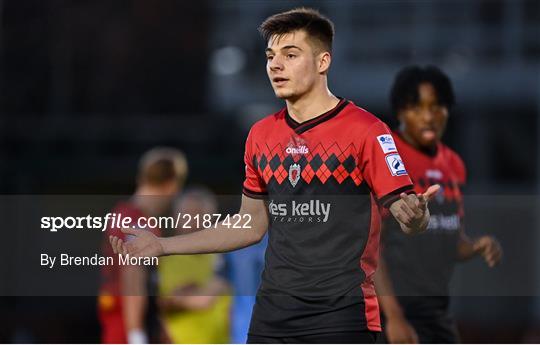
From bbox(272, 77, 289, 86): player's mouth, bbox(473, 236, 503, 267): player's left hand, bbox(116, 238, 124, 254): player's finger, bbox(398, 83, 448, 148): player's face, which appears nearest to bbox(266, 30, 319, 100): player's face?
bbox(272, 77, 289, 86): player's mouth

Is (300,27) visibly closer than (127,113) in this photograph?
Yes

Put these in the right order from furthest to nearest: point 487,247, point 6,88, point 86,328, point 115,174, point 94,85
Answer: point 94,85 → point 6,88 → point 115,174 → point 86,328 → point 487,247

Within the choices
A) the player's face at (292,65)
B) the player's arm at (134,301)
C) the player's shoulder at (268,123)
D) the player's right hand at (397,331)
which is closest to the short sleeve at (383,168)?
the player's face at (292,65)

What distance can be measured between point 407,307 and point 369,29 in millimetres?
20129

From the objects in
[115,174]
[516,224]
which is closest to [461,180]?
[115,174]

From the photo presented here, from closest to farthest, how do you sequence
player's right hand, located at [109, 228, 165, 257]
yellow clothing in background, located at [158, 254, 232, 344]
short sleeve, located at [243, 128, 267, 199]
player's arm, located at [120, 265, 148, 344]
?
player's right hand, located at [109, 228, 165, 257] < short sleeve, located at [243, 128, 267, 199] < player's arm, located at [120, 265, 148, 344] < yellow clothing in background, located at [158, 254, 232, 344]

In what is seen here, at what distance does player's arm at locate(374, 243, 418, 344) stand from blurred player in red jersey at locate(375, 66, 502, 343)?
0.60 ft

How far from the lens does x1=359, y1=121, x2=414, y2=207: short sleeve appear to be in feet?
17.1

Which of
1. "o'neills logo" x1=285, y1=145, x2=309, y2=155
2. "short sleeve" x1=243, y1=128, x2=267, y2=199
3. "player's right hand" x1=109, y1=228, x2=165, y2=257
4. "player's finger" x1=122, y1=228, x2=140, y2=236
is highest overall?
"o'neills logo" x1=285, y1=145, x2=309, y2=155

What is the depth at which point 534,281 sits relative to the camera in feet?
68.0

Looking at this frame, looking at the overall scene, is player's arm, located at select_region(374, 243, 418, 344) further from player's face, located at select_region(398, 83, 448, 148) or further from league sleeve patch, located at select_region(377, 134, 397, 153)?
league sleeve patch, located at select_region(377, 134, 397, 153)

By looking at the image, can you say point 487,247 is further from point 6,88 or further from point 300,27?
point 6,88

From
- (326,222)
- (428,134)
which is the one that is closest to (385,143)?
(326,222)

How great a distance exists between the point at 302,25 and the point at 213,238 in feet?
3.16
